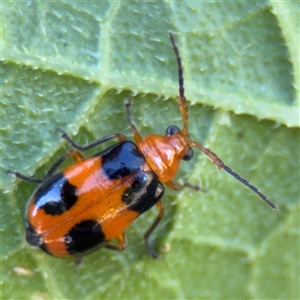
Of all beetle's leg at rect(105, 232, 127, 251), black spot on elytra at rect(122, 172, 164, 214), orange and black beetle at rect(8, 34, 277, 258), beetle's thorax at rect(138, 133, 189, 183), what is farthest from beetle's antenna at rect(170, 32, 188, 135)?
beetle's leg at rect(105, 232, 127, 251)

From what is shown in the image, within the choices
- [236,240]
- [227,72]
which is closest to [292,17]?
[227,72]

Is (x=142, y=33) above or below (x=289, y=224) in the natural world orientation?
above

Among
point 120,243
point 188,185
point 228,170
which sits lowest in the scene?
point 120,243

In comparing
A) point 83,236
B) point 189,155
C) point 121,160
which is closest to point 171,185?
point 189,155

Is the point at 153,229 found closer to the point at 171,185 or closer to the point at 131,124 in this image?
the point at 171,185

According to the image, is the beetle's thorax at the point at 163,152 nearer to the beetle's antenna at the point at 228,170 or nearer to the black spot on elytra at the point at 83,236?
the beetle's antenna at the point at 228,170

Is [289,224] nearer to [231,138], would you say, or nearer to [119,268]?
[231,138]

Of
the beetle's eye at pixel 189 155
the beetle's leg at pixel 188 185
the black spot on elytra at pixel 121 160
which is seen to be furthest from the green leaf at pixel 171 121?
the black spot on elytra at pixel 121 160
